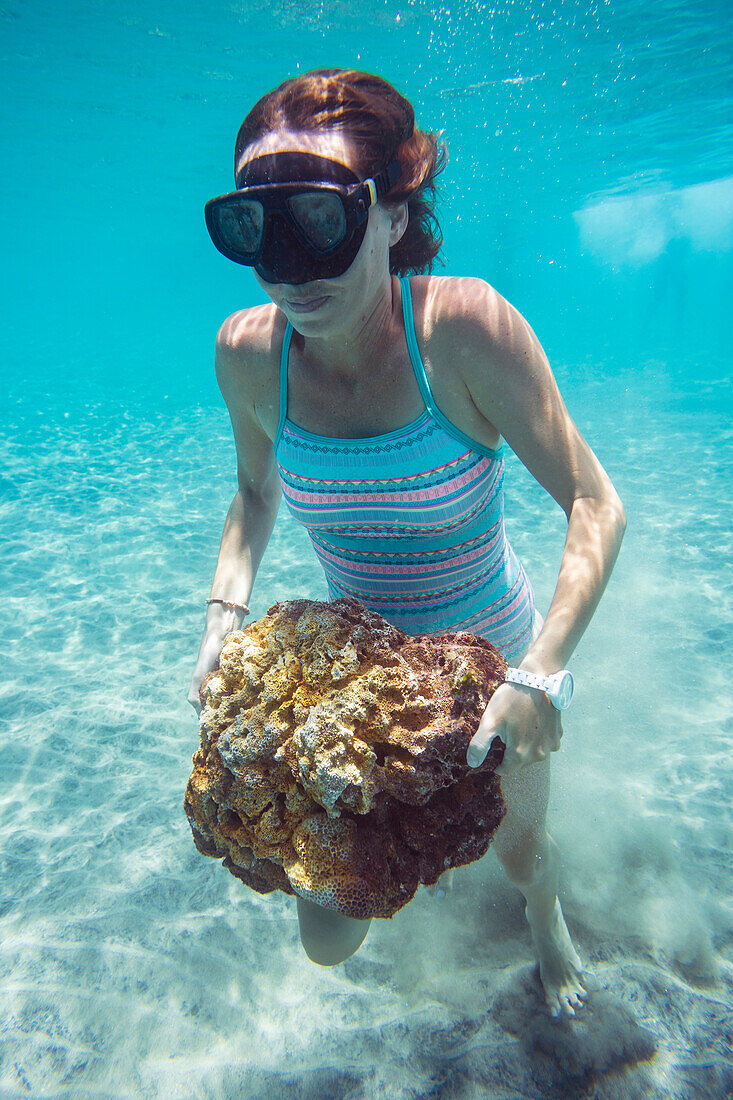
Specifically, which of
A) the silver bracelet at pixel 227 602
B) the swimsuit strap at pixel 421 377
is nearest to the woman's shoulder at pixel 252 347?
the swimsuit strap at pixel 421 377

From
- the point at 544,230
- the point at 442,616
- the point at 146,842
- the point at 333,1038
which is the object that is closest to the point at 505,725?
the point at 442,616

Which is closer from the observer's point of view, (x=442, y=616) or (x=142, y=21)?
(x=442, y=616)

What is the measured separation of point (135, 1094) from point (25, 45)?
24344mm

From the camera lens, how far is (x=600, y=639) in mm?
5633

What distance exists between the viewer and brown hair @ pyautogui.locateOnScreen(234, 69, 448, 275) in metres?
1.61

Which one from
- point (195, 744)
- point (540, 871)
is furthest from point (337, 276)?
point (195, 744)

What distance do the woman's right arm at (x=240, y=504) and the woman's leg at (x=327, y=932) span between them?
797mm

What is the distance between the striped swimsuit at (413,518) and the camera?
1.93 metres

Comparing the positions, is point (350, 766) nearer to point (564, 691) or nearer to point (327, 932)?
point (564, 691)

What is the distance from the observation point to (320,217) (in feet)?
5.26

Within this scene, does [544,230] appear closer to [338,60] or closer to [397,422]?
[338,60]

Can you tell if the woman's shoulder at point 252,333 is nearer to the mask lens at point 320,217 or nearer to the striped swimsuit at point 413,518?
the striped swimsuit at point 413,518

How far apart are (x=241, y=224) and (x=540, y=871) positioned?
2.64 meters

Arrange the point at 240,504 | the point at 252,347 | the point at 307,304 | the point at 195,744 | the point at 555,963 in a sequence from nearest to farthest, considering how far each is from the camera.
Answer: the point at 307,304
the point at 252,347
the point at 555,963
the point at 240,504
the point at 195,744
